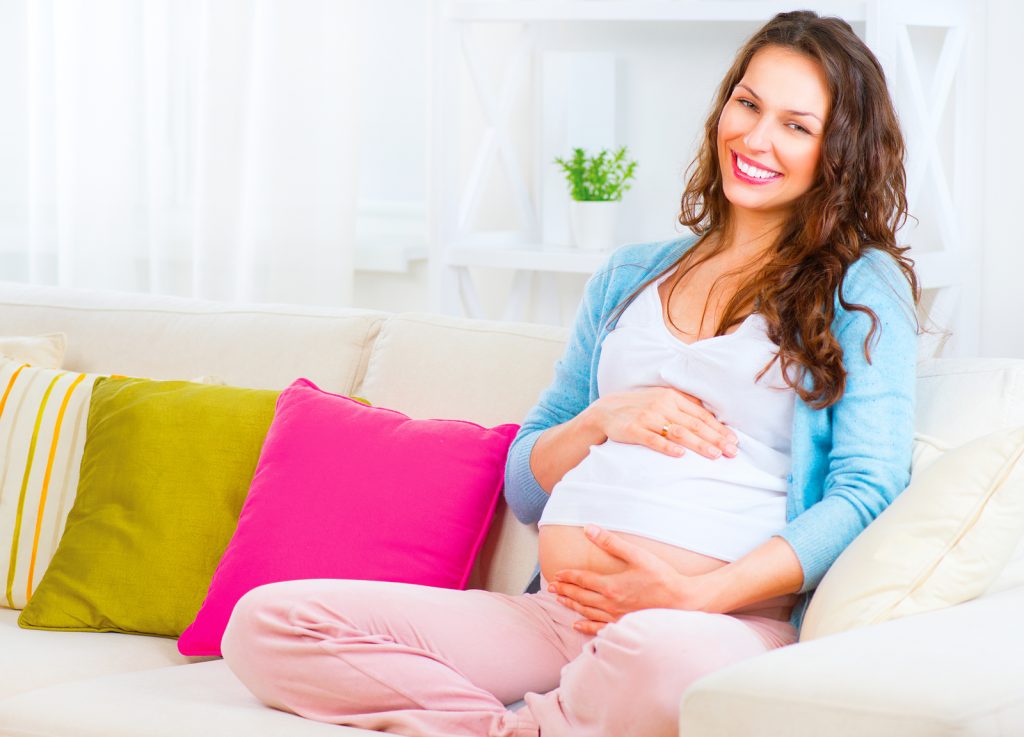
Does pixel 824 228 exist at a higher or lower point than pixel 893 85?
lower

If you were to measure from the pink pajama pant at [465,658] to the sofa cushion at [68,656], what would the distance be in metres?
0.30

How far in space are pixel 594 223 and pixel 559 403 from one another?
1.08 m

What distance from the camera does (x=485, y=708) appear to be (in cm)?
144

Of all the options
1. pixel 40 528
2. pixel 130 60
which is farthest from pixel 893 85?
pixel 130 60

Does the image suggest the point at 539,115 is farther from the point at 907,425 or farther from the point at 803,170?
the point at 907,425

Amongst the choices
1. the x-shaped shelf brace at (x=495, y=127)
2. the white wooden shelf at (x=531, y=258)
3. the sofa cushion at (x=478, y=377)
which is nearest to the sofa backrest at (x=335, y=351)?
the sofa cushion at (x=478, y=377)

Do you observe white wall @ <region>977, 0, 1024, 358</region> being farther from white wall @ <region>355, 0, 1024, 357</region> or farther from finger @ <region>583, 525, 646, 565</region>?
finger @ <region>583, 525, 646, 565</region>

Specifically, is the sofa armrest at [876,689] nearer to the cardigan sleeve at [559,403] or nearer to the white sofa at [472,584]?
the white sofa at [472,584]

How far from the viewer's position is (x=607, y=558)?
153 centimetres

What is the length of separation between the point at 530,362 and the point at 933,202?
0.99 metres

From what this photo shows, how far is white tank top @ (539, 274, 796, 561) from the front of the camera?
1.52m

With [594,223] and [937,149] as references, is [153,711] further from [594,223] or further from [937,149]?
[937,149]

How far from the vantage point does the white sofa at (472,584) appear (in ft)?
3.38

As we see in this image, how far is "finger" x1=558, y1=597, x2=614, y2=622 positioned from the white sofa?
0.87 feet
